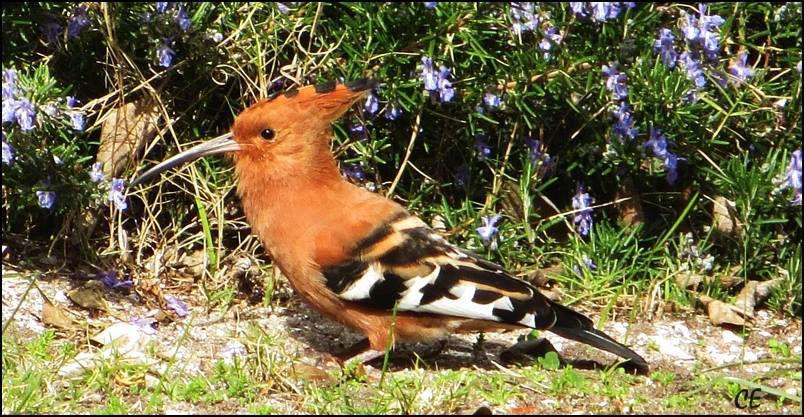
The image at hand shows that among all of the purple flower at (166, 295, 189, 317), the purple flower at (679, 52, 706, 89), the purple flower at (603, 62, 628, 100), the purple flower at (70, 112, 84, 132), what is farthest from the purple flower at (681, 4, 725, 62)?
the purple flower at (70, 112, 84, 132)

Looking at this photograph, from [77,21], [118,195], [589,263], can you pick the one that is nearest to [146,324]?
[118,195]

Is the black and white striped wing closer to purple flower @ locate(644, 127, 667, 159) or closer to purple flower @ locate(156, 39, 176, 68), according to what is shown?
purple flower @ locate(644, 127, 667, 159)

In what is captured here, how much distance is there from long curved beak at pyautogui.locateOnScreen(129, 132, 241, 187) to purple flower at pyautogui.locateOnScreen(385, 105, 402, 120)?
1.78 feet

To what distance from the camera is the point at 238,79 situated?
15.3 ft

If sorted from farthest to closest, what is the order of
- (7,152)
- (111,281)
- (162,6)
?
(111,281) → (162,6) → (7,152)

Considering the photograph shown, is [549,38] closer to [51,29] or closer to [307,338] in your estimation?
[307,338]

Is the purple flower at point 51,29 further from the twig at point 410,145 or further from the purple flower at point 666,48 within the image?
the purple flower at point 666,48

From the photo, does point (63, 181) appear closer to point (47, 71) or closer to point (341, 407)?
point (47, 71)

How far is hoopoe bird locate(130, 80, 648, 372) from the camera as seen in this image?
3.97 meters

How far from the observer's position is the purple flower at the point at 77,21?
14.2 feet

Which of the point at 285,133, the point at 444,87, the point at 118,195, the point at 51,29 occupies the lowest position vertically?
the point at 118,195

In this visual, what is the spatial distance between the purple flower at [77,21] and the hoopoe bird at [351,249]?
1.75 feet

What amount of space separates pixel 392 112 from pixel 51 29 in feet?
3.91

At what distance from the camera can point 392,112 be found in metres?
4.44
